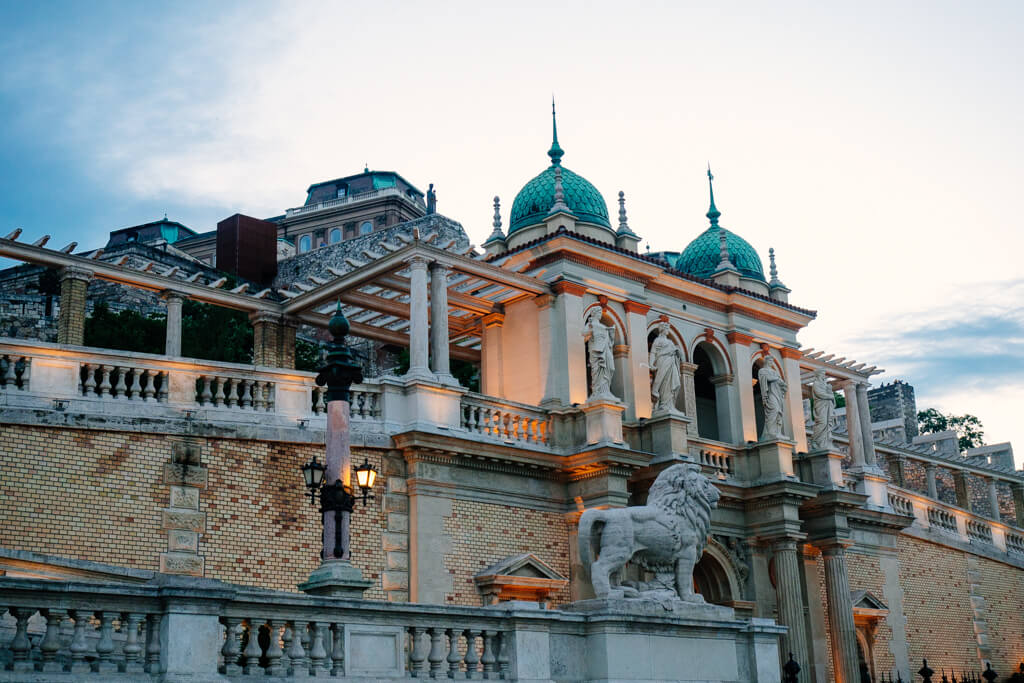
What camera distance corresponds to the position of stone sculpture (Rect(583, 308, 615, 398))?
2494 cm

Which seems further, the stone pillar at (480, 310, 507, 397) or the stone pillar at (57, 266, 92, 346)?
the stone pillar at (480, 310, 507, 397)

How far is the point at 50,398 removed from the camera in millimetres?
18172

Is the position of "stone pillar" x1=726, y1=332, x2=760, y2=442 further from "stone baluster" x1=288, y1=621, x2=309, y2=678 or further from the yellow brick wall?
"stone baluster" x1=288, y1=621, x2=309, y2=678

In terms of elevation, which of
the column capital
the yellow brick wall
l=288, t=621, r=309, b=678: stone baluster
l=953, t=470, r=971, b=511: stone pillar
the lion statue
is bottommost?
l=288, t=621, r=309, b=678: stone baluster

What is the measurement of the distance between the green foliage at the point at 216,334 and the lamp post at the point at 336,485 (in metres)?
28.3

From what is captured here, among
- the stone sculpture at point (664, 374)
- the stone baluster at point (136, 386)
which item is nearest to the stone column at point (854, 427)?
the stone sculpture at point (664, 374)

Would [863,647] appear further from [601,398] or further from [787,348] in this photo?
[601,398]

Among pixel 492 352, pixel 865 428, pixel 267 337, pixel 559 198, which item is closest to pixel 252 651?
pixel 267 337

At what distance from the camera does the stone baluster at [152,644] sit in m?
10.2

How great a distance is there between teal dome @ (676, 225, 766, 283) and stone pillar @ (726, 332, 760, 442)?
2455 millimetres

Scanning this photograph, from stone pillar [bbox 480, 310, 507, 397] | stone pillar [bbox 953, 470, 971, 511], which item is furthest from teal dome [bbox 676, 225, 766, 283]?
stone pillar [bbox 953, 470, 971, 511]

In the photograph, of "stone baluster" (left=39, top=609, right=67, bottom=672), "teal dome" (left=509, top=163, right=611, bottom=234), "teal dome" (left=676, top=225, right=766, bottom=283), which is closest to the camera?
"stone baluster" (left=39, top=609, right=67, bottom=672)

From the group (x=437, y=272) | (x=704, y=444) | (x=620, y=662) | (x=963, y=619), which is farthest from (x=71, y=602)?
(x=963, y=619)

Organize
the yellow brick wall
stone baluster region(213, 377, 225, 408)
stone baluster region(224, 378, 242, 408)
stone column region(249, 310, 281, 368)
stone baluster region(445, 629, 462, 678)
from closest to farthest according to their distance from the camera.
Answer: stone baluster region(445, 629, 462, 678) < stone baluster region(213, 377, 225, 408) < stone baluster region(224, 378, 242, 408) < the yellow brick wall < stone column region(249, 310, 281, 368)
